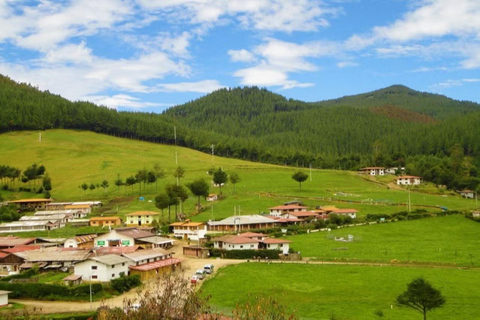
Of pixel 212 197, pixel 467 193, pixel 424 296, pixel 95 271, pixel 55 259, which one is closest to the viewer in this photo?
pixel 424 296

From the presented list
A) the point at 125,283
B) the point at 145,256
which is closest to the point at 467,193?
the point at 145,256

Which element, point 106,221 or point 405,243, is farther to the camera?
point 106,221

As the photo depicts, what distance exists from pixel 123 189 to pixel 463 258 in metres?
77.0

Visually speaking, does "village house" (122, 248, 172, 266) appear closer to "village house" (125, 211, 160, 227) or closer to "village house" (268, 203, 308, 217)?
"village house" (125, 211, 160, 227)

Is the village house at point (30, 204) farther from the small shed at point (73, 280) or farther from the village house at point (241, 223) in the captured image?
the small shed at point (73, 280)

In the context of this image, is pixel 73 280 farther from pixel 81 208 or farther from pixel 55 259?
A: pixel 81 208

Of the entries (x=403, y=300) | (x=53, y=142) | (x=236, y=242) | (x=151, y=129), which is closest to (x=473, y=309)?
(x=403, y=300)

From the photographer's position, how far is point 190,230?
224ft

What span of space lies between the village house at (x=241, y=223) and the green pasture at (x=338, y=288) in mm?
20825

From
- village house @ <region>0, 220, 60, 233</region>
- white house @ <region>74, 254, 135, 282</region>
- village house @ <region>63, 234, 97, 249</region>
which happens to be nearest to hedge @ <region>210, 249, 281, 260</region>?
white house @ <region>74, 254, 135, 282</region>

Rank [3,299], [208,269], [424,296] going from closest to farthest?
[424,296] < [3,299] < [208,269]

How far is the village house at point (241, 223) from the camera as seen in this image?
7038 cm

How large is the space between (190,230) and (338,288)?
108 ft

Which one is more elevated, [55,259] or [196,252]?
[55,259]
